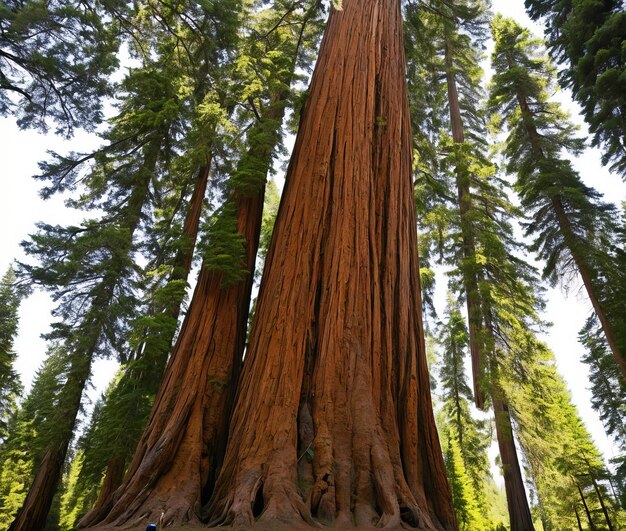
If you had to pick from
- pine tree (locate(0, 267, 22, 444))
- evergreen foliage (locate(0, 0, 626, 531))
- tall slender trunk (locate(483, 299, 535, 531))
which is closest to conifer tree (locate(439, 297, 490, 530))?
evergreen foliage (locate(0, 0, 626, 531))

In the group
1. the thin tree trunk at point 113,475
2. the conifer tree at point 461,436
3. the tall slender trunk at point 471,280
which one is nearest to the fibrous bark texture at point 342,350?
the thin tree trunk at point 113,475

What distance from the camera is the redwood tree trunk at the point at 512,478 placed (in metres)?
7.60

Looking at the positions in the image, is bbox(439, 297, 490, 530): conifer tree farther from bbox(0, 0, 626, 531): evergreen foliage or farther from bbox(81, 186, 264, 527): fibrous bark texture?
bbox(81, 186, 264, 527): fibrous bark texture

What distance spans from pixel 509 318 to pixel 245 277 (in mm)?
6209

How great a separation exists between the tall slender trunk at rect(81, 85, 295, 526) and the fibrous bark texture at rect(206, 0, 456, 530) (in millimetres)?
536

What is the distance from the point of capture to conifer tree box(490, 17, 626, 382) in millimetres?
9531

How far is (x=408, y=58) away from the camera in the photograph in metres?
10.5

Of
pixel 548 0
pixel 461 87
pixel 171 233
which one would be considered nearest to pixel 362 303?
pixel 171 233

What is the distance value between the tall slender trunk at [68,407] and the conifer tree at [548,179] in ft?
34.1

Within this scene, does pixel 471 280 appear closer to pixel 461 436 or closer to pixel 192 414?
pixel 192 414

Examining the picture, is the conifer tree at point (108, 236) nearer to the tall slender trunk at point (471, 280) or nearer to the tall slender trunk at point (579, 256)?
the tall slender trunk at point (471, 280)

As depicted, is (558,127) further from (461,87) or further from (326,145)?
(326,145)

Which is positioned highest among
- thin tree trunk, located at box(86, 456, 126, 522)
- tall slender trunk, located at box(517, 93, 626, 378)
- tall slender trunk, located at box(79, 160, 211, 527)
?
tall slender trunk, located at box(517, 93, 626, 378)

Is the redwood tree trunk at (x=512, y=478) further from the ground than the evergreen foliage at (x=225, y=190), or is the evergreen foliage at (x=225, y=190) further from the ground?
the evergreen foliage at (x=225, y=190)
